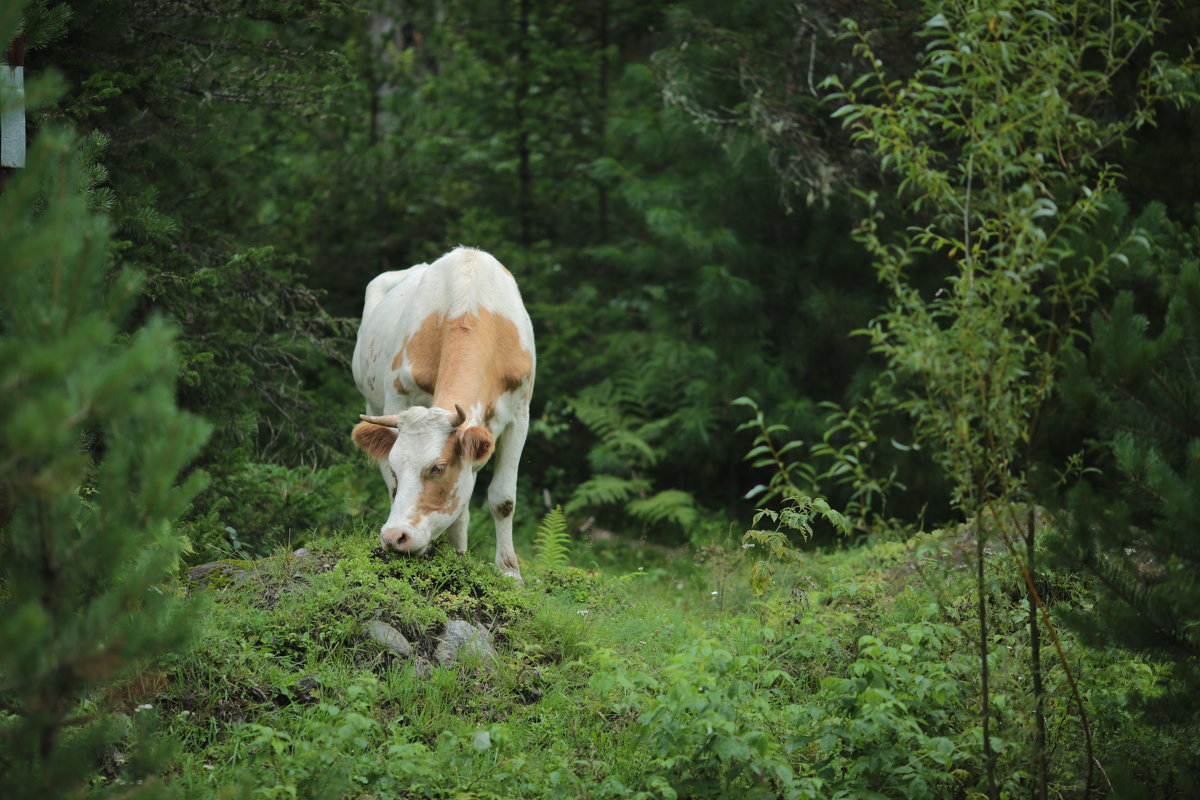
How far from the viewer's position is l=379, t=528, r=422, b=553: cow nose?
6.00m

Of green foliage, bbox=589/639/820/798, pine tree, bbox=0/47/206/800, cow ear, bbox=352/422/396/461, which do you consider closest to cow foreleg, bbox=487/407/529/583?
cow ear, bbox=352/422/396/461

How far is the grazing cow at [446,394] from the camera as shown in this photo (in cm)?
614

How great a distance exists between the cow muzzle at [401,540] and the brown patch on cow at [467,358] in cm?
85

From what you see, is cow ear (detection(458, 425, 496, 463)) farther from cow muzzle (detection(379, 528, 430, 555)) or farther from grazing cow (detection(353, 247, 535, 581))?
cow muzzle (detection(379, 528, 430, 555))

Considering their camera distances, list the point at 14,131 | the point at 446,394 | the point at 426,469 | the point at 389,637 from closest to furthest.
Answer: the point at 14,131, the point at 389,637, the point at 426,469, the point at 446,394

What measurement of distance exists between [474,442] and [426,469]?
0.33 m

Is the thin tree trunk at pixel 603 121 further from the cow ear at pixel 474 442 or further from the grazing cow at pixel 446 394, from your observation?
the cow ear at pixel 474 442

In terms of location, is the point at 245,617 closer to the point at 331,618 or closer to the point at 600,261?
the point at 331,618

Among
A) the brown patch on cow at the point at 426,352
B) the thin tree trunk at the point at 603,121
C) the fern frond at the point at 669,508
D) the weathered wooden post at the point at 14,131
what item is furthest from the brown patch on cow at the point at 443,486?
the thin tree trunk at the point at 603,121

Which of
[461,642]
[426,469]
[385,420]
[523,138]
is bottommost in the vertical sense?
[461,642]

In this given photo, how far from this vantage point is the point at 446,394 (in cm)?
652

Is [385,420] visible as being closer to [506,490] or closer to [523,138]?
[506,490]

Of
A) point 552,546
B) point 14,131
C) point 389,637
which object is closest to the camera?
point 14,131

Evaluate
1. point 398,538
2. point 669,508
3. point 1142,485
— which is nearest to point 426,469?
point 398,538
